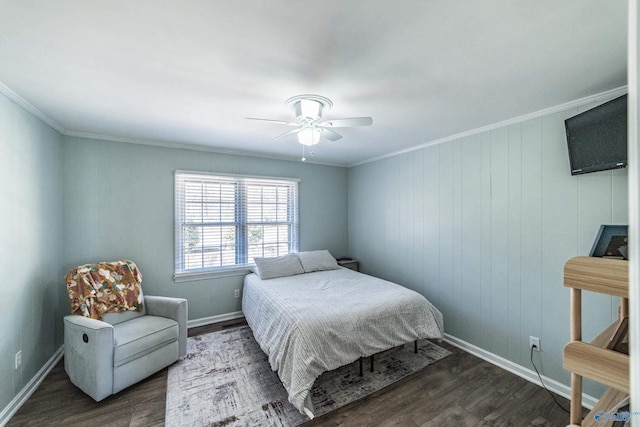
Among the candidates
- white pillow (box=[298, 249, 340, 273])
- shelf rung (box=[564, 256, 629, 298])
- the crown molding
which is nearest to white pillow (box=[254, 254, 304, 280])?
white pillow (box=[298, 249, 340, 273])

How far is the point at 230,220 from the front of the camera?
3.91 m

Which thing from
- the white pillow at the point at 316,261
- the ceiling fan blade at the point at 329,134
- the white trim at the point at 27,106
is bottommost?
the white pillow at the point at 316,261

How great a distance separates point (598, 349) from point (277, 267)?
3338 mm

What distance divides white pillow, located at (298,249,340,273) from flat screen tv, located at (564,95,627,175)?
2946 millimetres

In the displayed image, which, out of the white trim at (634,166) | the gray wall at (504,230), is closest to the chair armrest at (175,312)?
the gray wall at (504,230)

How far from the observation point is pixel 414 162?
3.60m

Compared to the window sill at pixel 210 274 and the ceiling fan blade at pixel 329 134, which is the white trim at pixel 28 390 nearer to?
the window sill at pixel 210 274

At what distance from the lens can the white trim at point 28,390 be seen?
6.28ft

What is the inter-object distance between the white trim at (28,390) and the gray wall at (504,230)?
3929 mm

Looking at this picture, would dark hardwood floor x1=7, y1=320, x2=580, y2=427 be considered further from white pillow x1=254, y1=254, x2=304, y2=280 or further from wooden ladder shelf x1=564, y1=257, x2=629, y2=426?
wooden ladder shelf x1=564, y1=257, x2=629, y2=426

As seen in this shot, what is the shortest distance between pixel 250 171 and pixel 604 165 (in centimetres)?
376

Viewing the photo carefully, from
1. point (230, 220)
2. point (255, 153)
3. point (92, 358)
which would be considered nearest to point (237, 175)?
point (255, 153)

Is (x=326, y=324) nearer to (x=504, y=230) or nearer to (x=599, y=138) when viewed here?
(x=504, y=230)

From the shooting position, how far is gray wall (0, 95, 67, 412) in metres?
1.99
